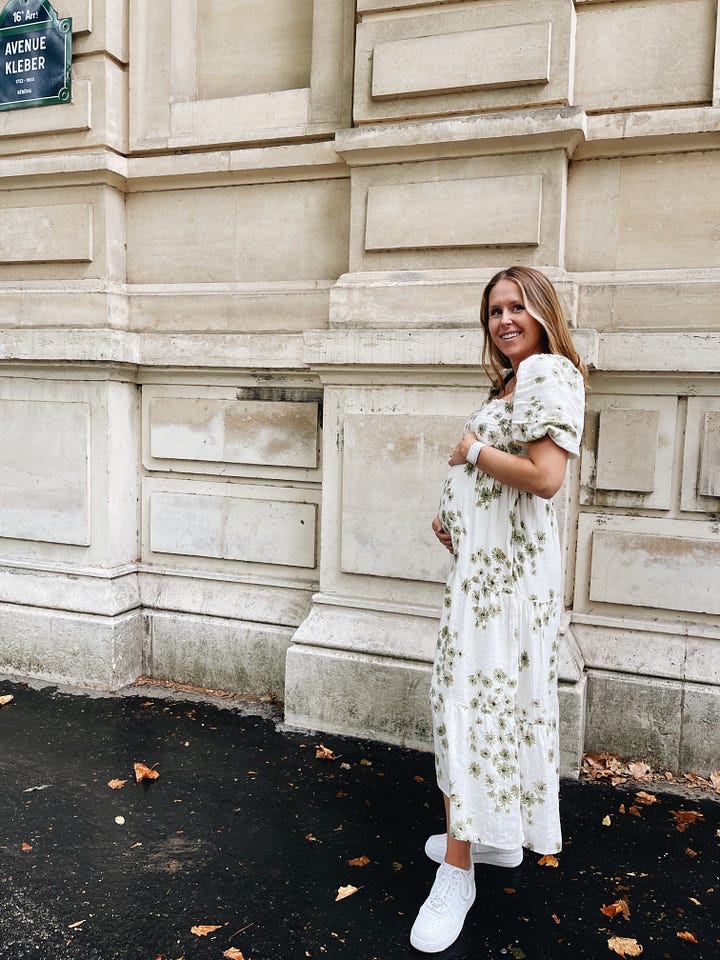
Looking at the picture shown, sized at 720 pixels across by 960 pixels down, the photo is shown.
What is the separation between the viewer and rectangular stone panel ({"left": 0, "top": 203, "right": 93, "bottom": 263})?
4.85 metres

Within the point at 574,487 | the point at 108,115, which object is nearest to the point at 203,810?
the point at 574,487

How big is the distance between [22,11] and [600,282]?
398cm

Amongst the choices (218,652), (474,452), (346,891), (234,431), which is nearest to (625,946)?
(346,891)

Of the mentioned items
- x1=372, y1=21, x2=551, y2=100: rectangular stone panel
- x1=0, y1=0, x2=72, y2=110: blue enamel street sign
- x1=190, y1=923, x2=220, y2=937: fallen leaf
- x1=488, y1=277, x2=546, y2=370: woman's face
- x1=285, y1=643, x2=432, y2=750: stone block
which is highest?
x1=0, y1=0, x2=72, y2=110: blue enamel street sign

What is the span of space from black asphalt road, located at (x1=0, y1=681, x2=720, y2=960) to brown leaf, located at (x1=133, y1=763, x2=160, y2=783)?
0.03 m

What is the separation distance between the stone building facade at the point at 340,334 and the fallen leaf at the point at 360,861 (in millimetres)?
1048

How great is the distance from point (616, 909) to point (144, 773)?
218cm

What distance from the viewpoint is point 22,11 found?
16.0 ft

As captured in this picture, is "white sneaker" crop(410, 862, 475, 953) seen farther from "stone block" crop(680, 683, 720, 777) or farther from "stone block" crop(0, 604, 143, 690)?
"stone block" crop(0, 604, 143, 690)

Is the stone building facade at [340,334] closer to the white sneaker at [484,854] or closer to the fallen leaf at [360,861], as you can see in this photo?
the white sneaker at [484,854]

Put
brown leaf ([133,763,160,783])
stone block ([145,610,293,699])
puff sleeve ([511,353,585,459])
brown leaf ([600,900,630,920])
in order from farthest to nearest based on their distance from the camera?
Result: 1. stone block ([145,610,293,699])
2. brown leaf ([133,763,160,783])
3. brown leaf ([600,900,630,920])
4. puff sleeve ([511,353,585,459])

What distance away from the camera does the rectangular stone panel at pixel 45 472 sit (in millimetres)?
4871

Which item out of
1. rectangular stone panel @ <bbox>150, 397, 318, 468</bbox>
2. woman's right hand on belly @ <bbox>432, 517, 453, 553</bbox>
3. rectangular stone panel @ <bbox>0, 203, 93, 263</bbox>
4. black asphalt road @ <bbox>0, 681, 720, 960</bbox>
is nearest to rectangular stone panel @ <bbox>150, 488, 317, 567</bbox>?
rectangular stone panel @ <bbox>150, 397, 318, 468</bbox>

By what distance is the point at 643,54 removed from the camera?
3.86 metres
